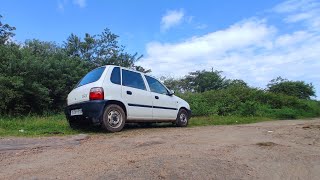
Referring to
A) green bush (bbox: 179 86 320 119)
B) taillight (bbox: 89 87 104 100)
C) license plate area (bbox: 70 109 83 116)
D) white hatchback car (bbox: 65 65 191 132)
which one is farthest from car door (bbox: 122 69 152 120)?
green bush (bbox: 179 86 320 119)

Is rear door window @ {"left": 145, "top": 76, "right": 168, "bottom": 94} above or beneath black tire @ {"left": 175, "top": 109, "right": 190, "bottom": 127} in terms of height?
above

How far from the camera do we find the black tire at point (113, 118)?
30.1 ft

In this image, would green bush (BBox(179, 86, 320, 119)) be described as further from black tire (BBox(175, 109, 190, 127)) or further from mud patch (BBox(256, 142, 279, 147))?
mud patch (BBox(256, 142, 279, 147))

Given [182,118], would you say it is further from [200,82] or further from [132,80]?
[200,82]

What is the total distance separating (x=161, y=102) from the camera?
11125mm

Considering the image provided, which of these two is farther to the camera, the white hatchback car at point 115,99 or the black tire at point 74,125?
the black tire at point 74,125

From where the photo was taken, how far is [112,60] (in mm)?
22453

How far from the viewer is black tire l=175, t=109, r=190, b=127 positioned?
11.9m

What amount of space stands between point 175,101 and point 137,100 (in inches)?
75.3

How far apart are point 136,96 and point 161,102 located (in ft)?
3.95

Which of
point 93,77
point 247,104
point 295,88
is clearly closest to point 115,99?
point 93,77

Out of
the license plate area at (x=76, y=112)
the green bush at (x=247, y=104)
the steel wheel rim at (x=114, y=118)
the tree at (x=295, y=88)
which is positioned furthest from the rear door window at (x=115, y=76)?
the tree at (x=295, y=88)

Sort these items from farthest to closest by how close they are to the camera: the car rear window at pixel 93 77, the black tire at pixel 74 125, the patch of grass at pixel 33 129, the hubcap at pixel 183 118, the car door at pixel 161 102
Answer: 1. the hubcap at pixel 183 118
2. the car door at pixel 161 102
3. the black tire at pixel 74 125
4. the car rear window at pixel 93 77
5. the patch of grass at pixel 33 129

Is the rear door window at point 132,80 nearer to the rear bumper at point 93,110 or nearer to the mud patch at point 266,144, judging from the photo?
the rear bumper at point 93,110
